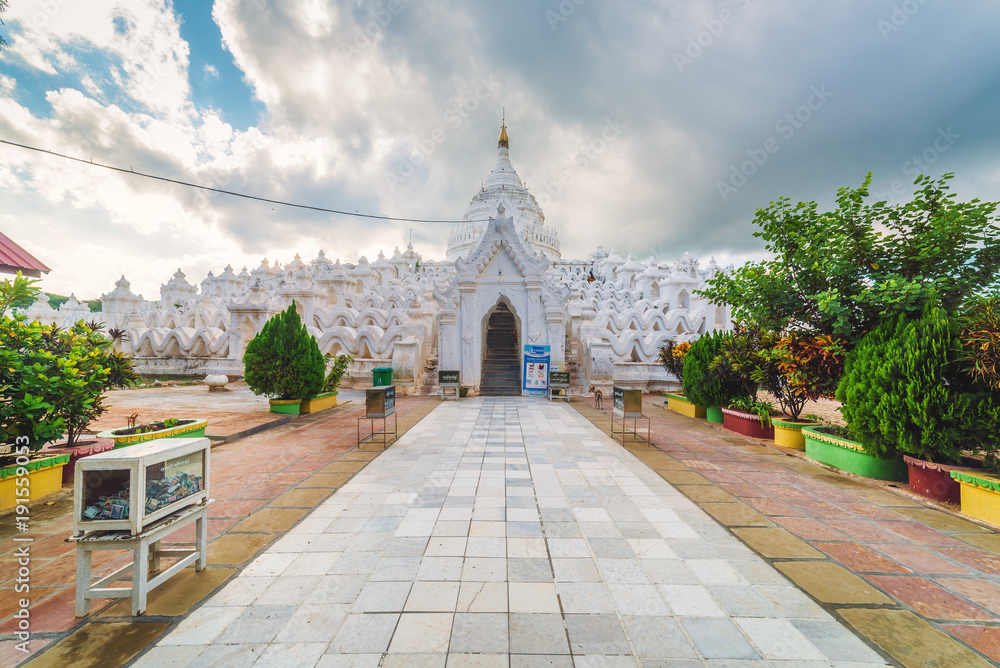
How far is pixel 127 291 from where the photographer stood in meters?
24.4

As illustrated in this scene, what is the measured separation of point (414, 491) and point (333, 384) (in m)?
7.45

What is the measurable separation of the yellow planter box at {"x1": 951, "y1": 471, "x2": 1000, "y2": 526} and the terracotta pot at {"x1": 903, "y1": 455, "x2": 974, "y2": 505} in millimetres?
168

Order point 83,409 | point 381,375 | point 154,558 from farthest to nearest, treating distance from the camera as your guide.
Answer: point 381,375 → point 83,409 → point 154,558

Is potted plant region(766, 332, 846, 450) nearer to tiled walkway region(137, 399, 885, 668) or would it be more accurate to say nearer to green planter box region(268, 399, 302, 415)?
tiled walkway region(137, 399, 885, 668)

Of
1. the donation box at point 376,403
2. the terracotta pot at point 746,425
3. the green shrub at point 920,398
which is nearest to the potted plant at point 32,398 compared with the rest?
the donation box at point 376,403

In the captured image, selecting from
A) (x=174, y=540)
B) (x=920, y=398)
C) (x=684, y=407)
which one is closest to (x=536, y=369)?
(x=684, y=407)

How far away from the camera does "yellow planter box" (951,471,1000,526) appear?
4.17m

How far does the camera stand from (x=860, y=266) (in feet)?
20.1

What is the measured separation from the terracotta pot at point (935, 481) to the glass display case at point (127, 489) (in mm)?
8030

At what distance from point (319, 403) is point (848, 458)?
11460mm

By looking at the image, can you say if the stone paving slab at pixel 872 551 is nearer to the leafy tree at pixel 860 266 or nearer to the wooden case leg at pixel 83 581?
the leafy tree at pixel 860 266

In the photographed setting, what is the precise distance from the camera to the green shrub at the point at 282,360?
9672mm

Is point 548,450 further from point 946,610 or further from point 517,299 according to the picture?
point 517,299

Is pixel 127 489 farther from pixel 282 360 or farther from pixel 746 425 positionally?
pixel 746 425
